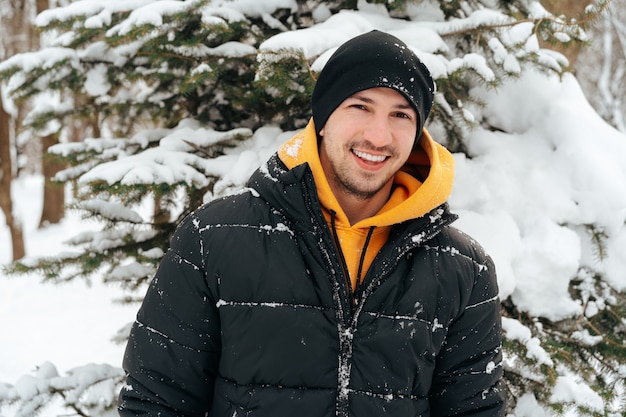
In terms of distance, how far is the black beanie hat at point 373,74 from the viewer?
191 centimetres

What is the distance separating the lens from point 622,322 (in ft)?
9.15

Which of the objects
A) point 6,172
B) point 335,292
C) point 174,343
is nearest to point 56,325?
point 6,172

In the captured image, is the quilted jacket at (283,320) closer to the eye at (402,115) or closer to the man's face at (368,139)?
the man's face at (368,139)

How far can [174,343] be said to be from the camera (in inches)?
69.2

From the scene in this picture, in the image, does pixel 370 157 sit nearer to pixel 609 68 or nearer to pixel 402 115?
pixel 402 115

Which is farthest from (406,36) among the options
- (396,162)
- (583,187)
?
(583,187)

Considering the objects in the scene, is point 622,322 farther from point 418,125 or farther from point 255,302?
point 255,302

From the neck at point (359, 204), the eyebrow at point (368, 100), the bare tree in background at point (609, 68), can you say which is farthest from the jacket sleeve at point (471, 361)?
the bare tree in background at point (609, 68)

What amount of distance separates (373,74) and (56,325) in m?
7.39

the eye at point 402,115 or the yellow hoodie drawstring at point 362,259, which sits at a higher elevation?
the eye at point 402,115

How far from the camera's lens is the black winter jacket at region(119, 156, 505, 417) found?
1733 mm

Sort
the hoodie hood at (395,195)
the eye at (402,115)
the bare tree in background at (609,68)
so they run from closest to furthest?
the hoodie hood at (395,195)
the eye at (402,115)
the bare tree in background at (609,68)

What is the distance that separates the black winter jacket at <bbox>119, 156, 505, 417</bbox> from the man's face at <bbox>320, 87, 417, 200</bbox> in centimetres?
19

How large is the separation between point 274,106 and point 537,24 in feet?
4.80
